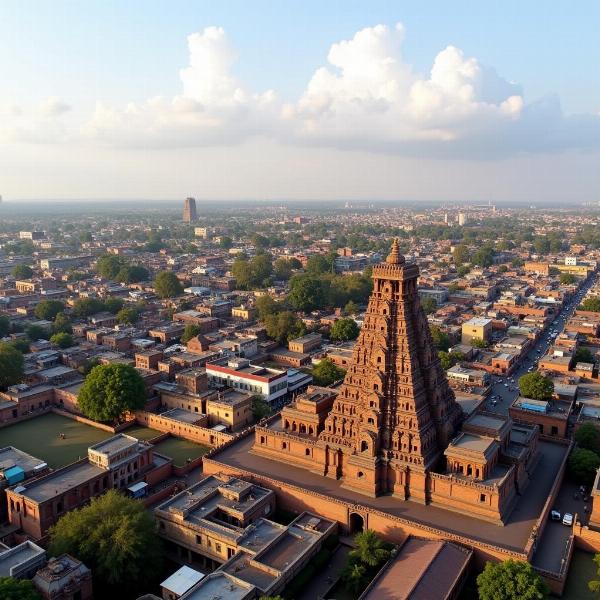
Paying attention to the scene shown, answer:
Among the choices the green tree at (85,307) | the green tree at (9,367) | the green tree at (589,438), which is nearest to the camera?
the green tree at (589,438)

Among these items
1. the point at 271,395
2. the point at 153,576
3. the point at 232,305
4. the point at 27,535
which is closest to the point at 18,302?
the point at 232,305

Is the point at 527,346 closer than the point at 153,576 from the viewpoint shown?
No

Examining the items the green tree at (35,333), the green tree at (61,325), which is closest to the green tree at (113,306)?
the green tree at (61,325)

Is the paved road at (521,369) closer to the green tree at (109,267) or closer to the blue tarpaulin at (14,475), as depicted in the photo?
the blue tarpaulin at (14,475)

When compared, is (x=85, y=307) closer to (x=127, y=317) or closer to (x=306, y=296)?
(x=127, y=317)

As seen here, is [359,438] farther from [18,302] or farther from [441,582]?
[18,302]

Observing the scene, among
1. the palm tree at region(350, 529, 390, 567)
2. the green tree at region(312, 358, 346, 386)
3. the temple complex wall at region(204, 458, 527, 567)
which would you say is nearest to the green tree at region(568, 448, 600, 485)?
the temple complex wall at region(204, 458, 527, 567)

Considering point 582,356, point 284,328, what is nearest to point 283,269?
point 284,328
